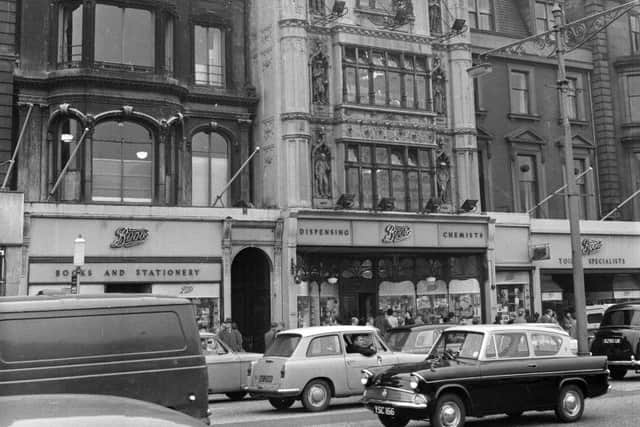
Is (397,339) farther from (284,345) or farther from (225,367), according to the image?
(225,367)

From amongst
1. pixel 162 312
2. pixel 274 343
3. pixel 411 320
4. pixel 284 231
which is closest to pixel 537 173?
pixel 411 320

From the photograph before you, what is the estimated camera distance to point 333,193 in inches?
1225

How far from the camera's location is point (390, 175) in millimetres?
32188

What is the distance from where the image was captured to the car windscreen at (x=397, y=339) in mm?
19177

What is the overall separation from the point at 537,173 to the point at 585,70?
6498 mm

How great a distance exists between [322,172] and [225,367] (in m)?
13.1

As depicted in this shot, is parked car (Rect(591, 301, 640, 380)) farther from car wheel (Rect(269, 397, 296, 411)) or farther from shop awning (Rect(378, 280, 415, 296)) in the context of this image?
shop awning (Rect(378, 280, 415, 296))

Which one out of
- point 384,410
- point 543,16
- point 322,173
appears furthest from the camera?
point 543,16

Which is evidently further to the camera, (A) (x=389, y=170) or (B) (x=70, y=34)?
(A) (x=389, y=170)

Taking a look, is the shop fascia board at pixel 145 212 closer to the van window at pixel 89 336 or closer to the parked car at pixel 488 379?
the parked car at pixel 488 379

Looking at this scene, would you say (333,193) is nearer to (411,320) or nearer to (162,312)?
(411,320)

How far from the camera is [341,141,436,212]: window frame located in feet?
103

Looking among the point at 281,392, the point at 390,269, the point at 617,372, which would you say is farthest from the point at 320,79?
the point at 281,392

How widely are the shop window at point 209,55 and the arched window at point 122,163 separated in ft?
12.3
